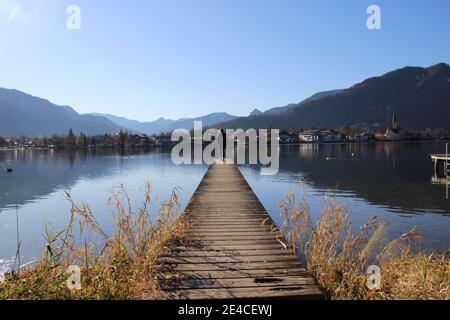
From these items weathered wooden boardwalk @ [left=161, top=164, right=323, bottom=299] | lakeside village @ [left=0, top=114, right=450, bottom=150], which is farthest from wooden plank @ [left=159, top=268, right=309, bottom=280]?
lakeside village @ [left=0, top=114, right=450, bottom=150]

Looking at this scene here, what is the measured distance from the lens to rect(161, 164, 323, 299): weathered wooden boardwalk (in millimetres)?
4782

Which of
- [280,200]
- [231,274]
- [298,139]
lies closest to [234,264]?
[231,274]

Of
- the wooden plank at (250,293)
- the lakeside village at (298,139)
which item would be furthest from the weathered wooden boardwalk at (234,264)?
the lakeside village at (298,139)

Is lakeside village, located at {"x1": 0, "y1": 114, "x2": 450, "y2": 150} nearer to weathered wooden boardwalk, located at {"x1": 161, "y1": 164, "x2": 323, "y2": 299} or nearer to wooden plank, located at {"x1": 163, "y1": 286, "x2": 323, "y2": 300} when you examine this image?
weathered wooden boardwalk, located at {"x1": 161, "y1": 164, "x2": 323, "y2": 299}

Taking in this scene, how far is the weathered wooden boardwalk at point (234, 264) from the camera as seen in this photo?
4.78 m

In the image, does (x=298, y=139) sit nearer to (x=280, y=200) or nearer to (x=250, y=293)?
(x=280, y=200)

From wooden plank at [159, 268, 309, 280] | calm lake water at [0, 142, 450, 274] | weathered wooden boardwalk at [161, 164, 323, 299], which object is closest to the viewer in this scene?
weathered wooden boardwalk at [161, 164, 323, 299]

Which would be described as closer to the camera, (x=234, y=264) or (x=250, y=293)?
(x=250, y=293)

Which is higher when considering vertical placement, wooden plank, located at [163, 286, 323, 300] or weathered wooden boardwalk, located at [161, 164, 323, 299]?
weathered wooden boardwalk, located at [161, 164, 323, 299]

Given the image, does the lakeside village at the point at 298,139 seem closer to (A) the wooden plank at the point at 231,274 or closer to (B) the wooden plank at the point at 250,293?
(A) the wooden plank at the point at 231,274

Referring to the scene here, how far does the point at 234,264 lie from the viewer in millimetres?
5820
